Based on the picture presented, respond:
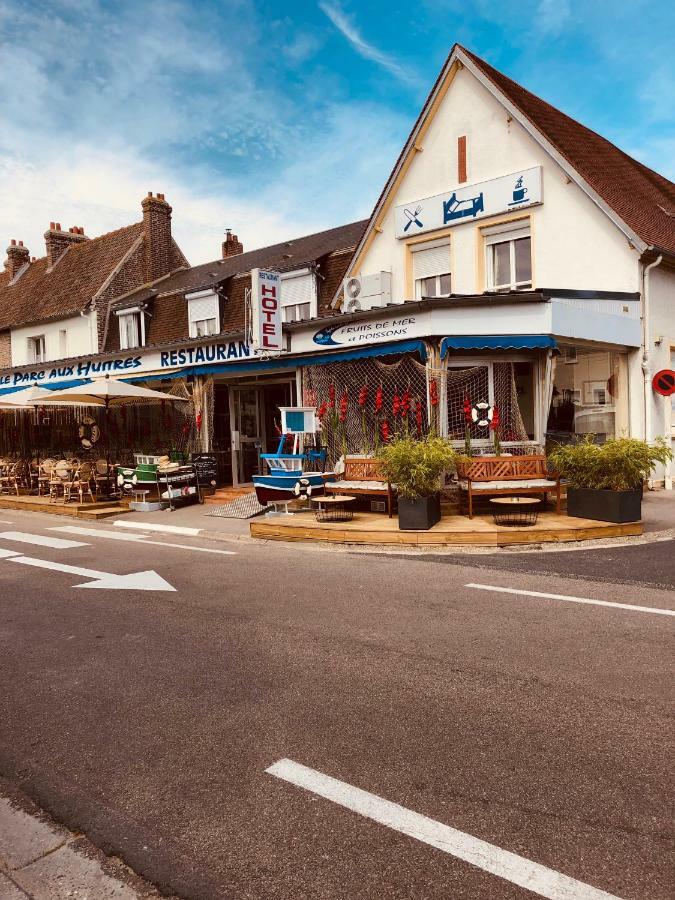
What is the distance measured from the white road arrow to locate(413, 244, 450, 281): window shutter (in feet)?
36.2

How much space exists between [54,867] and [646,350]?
13866 millimetres

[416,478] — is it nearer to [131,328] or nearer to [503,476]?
[503,476]

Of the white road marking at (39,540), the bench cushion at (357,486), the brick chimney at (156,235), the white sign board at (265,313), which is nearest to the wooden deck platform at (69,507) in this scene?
the white road marking at (39,540)

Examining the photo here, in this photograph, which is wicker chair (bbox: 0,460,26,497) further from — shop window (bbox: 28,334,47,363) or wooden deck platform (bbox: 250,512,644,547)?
wooden deck platform (bbox: 250,512,644,547)

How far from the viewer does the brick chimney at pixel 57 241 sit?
91.3 ft

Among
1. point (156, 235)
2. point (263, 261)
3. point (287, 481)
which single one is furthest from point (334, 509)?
point (156, 235)

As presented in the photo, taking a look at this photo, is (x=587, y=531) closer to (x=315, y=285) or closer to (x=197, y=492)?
(x=197, y=492)

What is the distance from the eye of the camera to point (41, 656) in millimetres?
4867

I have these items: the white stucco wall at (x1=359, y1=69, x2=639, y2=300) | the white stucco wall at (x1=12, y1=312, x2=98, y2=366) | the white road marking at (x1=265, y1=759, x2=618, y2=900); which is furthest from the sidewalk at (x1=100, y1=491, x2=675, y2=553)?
the white stucco wall at (x1=12, y1=312, x2=98, y2=366)

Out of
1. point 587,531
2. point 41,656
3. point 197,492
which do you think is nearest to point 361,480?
point 587,531

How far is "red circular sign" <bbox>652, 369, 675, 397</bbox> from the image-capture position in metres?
13.5

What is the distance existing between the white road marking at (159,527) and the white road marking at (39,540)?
1568mm

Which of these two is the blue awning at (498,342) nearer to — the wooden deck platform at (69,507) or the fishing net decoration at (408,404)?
the fishing net decoration at (408,404)

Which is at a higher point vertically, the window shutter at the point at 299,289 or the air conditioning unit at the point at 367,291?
the window shutter at the point at 299,289
